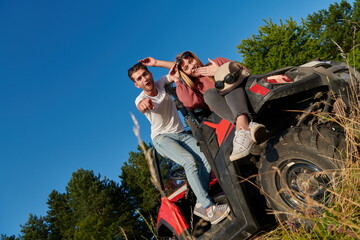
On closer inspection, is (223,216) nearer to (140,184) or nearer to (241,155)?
(241,155)

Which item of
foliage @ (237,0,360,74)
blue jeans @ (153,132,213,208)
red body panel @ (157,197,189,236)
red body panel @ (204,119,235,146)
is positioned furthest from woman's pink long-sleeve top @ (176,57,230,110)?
foliage @ (237,0,360,74)

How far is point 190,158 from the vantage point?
365 cm

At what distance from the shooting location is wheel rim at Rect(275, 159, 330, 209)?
2.44 metres

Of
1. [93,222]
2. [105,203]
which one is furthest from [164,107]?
[105,203]

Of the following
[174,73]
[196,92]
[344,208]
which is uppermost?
[174,73]

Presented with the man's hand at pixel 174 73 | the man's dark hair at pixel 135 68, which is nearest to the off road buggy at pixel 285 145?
the man's hand at pixel 174 73

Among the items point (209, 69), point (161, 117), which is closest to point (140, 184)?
point (161, 117)

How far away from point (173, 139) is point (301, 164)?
73.1 inches

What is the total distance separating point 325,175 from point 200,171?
1562mm

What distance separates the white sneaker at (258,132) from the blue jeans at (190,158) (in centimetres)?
120

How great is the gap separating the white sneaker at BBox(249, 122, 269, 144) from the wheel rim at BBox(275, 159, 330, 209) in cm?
28

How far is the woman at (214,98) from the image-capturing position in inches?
104

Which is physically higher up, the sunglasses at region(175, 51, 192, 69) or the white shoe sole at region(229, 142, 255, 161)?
the sunglasses at region(175, 51, 192, 69)

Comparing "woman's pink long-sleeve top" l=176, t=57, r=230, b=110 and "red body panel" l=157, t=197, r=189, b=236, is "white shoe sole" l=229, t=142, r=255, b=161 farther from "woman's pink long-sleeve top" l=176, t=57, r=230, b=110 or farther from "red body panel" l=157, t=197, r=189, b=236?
"red body panel" l=157, t=197, r=189, b=236
